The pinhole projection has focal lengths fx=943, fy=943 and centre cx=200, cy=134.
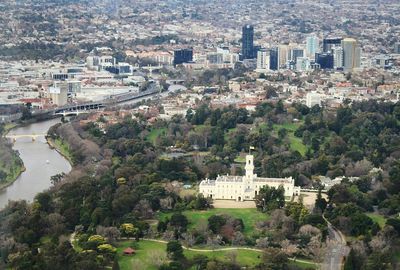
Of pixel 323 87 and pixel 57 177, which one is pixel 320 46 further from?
pixel 57 177

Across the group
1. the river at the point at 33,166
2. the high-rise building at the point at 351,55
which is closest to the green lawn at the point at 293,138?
the river at the point at 33,166

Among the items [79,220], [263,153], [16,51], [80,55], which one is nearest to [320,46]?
[80,55]

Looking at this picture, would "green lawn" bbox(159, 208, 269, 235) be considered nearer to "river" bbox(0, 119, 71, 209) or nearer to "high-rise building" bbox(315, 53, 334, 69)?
"river" bbox(0, 119, 71, 209)

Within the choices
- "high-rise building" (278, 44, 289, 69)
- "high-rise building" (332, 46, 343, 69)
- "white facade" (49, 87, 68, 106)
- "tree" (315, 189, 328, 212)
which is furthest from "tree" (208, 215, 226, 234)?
"high-rise building" (278, 44, 289, 69)

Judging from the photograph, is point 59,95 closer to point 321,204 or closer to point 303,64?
point 303,64

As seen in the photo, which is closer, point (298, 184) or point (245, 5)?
point (298, 184)
